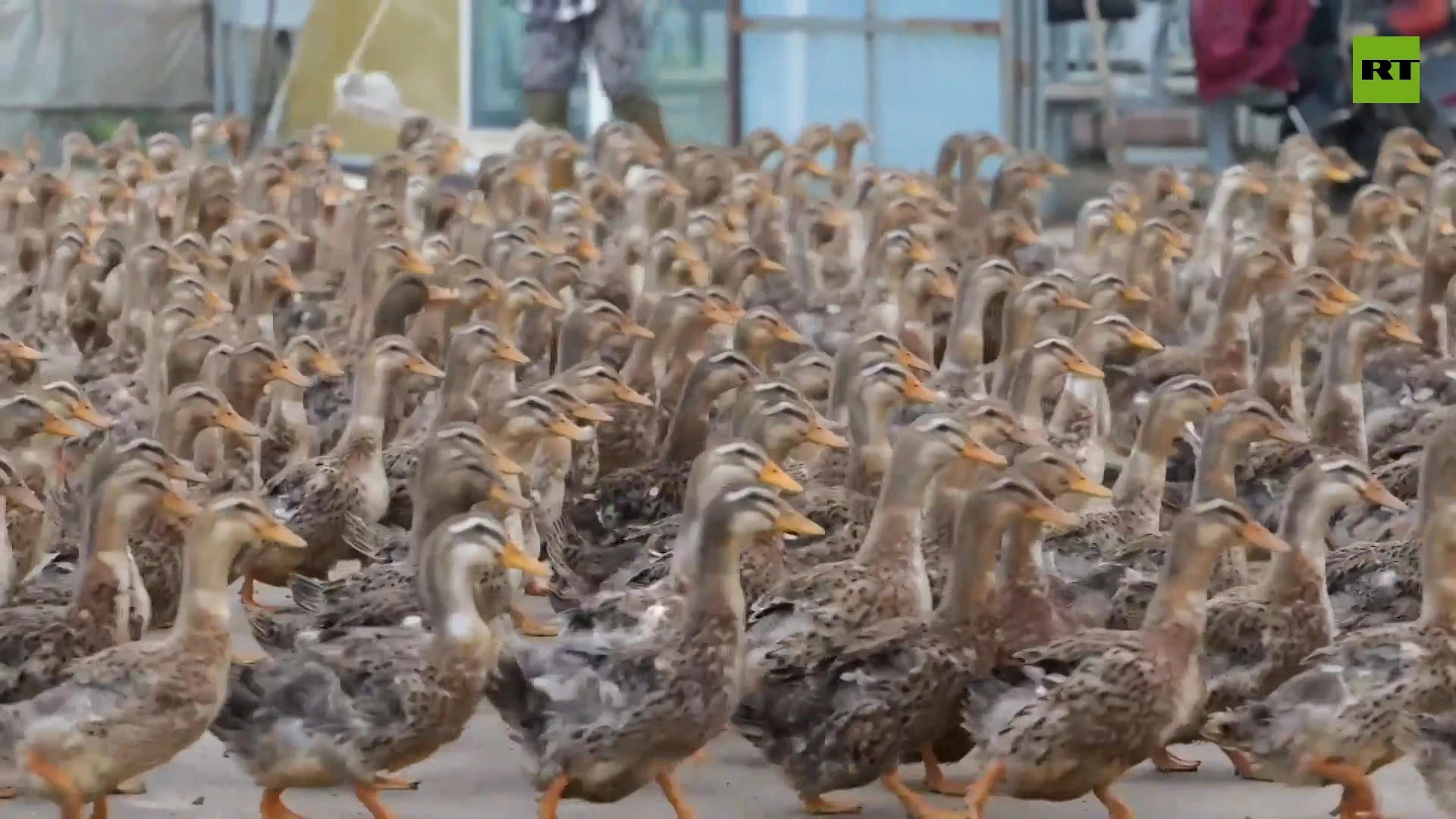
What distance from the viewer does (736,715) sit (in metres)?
5.34

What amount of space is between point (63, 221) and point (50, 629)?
20.7 feet

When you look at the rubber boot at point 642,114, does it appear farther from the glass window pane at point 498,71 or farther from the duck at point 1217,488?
the duck at point 1217,488

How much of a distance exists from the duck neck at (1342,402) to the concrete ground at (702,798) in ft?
5.49

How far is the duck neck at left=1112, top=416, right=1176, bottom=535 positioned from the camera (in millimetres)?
6664

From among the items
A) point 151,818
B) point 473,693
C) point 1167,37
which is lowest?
point 151,818

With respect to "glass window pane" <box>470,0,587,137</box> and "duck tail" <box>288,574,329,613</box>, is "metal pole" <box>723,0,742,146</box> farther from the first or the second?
"duck tail" <box>288,574,329,613</box>

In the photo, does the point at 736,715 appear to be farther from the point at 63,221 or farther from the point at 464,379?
the point at 63,221

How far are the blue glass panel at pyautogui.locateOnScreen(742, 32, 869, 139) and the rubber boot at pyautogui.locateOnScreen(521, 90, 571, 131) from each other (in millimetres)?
1276

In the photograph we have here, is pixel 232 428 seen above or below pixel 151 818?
above

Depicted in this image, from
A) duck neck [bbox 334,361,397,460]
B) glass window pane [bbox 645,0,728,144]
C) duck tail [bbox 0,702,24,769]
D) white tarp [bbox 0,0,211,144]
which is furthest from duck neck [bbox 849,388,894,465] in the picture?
white tarp [bbox 0,0,211,144]

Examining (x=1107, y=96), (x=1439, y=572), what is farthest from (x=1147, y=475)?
(x=1107, y=96)

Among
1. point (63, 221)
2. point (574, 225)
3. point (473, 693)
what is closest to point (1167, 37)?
point (574, 225)

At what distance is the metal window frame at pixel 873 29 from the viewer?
1554 centimetres

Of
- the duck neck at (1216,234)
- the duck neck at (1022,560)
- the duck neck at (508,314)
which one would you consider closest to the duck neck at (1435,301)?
the duck neck at (1216,234)
